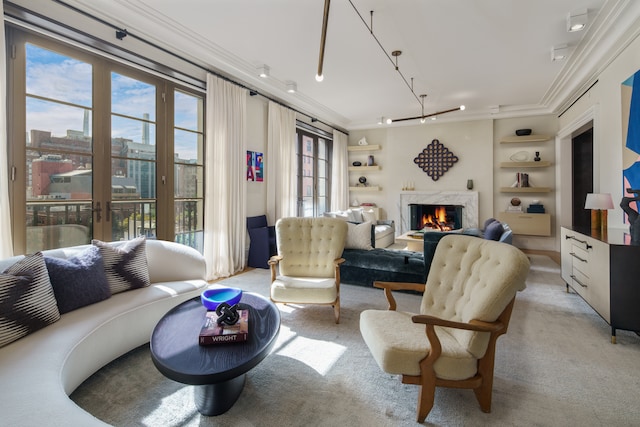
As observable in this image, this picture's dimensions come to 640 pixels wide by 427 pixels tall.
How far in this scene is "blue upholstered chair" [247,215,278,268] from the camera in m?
4.89

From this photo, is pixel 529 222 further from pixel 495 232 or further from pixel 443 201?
pixel 495 232

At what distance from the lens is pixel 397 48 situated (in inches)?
155

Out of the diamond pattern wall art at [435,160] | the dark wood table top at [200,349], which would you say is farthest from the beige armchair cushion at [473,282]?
the diamond pattern wall art at [435,160]

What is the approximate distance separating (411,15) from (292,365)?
135 inches

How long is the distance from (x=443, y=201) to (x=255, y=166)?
14.8ft

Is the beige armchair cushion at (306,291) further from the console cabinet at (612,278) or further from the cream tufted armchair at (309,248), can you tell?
the console cabinet at (612,278)

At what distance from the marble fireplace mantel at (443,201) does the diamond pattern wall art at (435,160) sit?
0.46 m

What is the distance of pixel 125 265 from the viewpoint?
2502 millimetres

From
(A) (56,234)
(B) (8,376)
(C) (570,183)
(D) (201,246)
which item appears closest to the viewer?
(B) (8,376)

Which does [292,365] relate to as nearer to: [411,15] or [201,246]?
[201,246]

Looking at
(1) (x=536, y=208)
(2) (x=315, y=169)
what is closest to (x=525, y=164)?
(1) (x=536, y=208)

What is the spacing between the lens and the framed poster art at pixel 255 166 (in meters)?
5.19

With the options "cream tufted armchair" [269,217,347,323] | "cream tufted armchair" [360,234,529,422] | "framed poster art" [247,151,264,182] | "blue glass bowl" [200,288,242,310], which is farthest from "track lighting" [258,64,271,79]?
"cream tufted armchair" [360,234,529,422]

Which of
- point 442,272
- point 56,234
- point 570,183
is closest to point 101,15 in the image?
point 56,234
